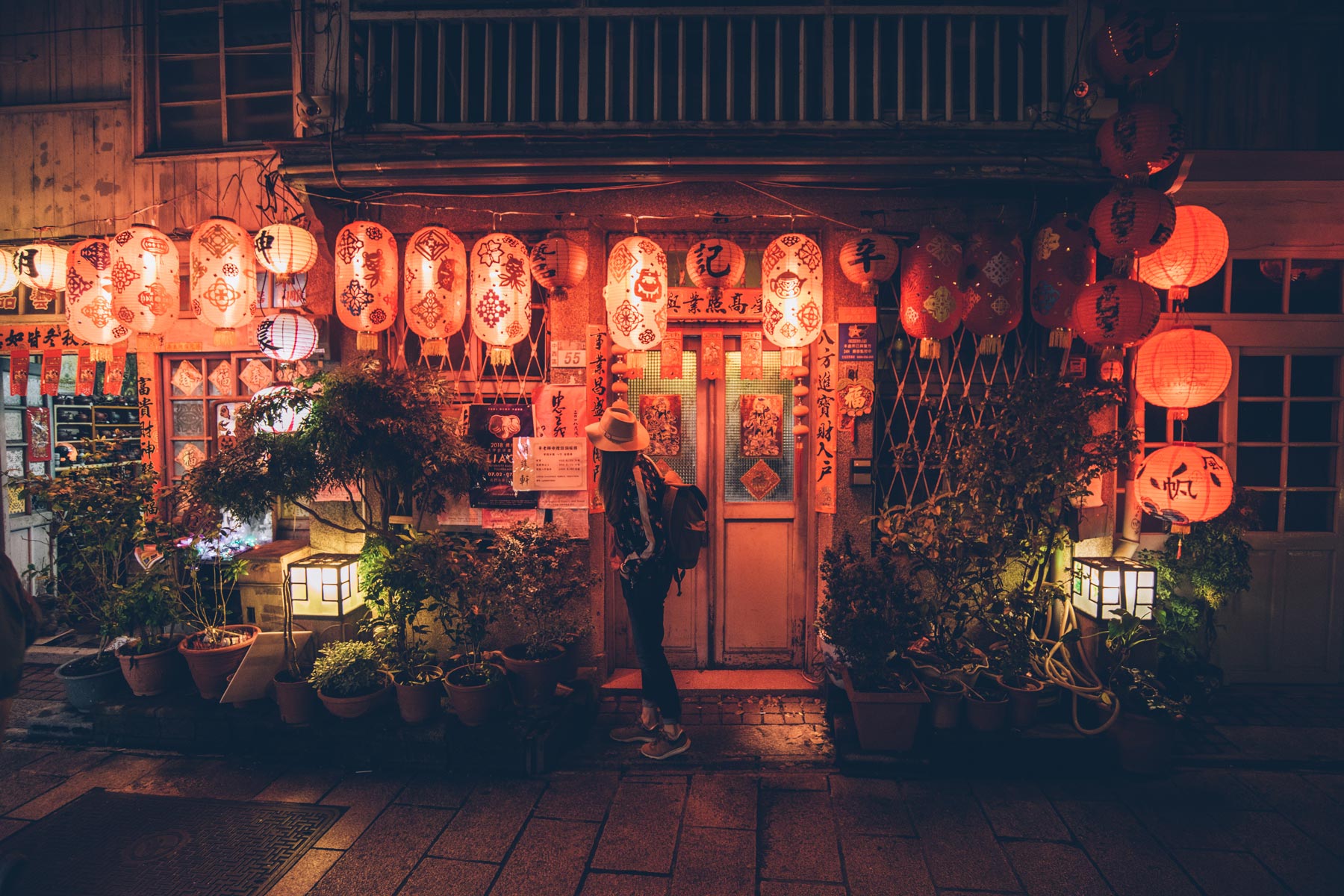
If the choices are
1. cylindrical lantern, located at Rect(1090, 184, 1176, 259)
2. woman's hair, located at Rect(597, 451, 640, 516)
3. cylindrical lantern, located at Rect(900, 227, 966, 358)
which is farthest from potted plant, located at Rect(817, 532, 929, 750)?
cylindrical lantern, located at Rect(1090, 184, 1176, 259)

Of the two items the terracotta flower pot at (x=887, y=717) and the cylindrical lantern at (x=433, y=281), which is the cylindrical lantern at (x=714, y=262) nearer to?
the cylindrical lantern at (x=433, y=281)

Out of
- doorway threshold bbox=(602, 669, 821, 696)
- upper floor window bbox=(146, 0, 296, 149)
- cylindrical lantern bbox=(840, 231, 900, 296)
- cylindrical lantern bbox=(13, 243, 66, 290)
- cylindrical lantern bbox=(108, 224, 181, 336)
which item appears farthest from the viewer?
upper floor window bbox=(146, 0, 296, 149)

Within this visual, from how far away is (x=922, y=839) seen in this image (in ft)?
15.2

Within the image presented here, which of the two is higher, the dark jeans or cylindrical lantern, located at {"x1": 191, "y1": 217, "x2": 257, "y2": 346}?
cylindrical lantern, located at {"x1": 191, "y1": 217, "x2": 257, "y2": 346}

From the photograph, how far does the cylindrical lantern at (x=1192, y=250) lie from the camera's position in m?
5.93

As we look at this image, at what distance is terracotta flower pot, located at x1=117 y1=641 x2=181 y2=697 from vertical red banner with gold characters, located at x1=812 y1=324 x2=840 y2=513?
687 cm

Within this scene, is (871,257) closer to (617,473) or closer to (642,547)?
(617,473)

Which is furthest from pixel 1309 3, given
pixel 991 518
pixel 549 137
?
pixel 549 137

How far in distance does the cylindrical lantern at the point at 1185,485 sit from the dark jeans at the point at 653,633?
475cm

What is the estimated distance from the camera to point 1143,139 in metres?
5.80

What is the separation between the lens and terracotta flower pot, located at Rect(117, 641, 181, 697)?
6.15 m

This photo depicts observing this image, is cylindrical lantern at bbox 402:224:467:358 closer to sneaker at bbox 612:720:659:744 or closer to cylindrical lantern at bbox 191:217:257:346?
cylindrical lantern at bbox 191:217:257:346

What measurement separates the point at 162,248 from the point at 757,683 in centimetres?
786

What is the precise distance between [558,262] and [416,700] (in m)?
4.31
